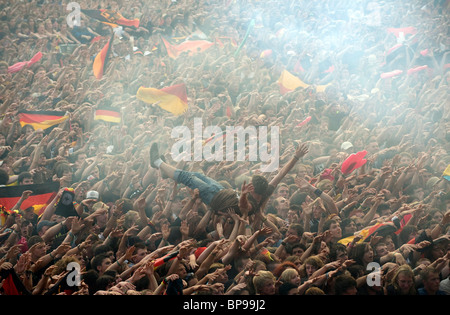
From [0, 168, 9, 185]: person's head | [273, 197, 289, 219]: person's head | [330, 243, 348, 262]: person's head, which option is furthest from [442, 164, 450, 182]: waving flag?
[0, 168, 9, 185]: person's head

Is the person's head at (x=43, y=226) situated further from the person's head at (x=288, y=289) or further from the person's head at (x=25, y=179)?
the person's head at (x=288, y=289)

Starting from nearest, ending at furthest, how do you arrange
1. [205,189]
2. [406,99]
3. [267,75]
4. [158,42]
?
[205,189]
[406,99]
[267,75]
[158,42]

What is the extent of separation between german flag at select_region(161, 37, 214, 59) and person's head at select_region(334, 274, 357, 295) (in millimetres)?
10694

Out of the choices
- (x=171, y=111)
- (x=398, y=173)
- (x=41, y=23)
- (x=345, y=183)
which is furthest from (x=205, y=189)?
(x=41, y=23)

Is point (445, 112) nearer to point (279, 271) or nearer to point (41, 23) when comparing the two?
point (279, 271)

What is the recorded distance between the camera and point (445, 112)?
35.1 feet

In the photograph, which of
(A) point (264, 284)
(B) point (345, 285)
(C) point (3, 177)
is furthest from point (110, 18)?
(B) point (345, 285)

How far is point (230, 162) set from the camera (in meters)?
8.34

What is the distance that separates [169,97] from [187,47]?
4.69 meters

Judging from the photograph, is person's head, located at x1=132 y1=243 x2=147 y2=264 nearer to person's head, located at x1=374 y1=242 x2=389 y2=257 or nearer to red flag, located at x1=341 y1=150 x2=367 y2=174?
person's head, located at x1=374 y1=242 x2=389 y2=257

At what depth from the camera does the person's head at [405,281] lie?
4820 millimetres

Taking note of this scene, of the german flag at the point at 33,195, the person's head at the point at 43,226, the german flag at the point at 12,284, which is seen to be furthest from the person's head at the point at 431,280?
the german flag at the point at 33,195

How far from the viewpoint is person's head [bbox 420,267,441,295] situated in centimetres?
484

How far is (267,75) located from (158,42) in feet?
11.6
